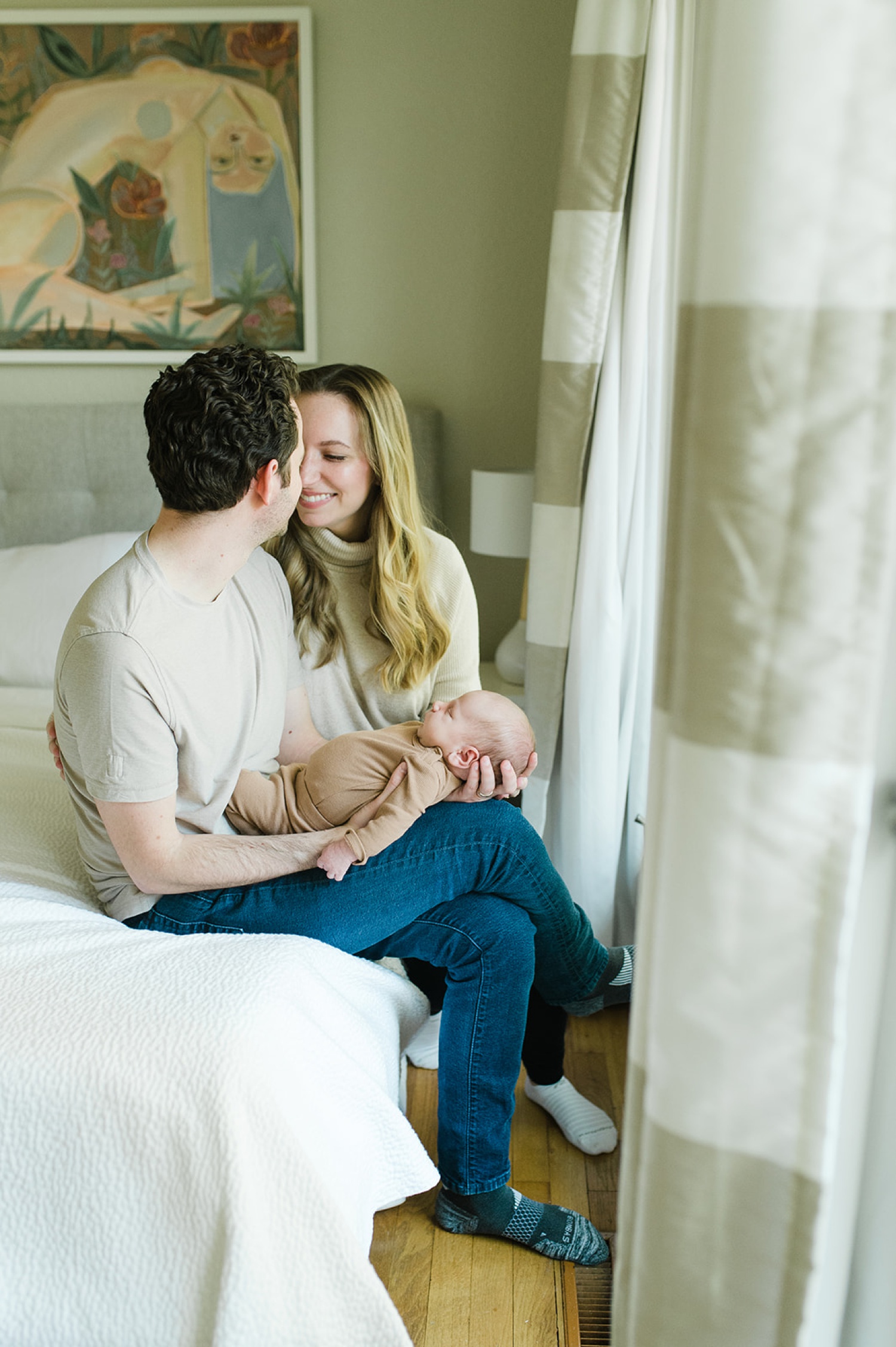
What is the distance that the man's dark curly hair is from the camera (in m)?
1.31

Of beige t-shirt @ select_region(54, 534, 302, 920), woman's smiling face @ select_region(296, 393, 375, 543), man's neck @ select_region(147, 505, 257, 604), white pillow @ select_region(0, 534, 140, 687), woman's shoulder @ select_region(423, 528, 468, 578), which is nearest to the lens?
beige t-shirt @ select_region(54, 534, 302, 920)

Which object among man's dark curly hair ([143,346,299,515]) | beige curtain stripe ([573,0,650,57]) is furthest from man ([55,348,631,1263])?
beige curtain stripe ([573,0,650,57])

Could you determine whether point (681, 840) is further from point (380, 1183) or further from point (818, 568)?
point (380, 1183)

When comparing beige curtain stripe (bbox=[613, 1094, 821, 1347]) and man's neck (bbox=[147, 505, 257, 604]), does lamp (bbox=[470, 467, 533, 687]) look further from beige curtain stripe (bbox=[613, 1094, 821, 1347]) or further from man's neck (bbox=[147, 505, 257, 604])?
beige curtain stripe (bbox=[613, 1094, 821, 1347])

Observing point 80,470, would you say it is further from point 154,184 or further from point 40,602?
point 154,184

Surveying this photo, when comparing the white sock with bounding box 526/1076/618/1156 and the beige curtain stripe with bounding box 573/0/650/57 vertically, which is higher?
the beige curtain stripe with bounding box 573/0/650/57

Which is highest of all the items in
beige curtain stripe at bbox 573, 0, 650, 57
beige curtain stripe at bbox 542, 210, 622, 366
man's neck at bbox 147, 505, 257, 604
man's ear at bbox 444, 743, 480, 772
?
beige curtain stripe at bbox 573, 0, 650, 57

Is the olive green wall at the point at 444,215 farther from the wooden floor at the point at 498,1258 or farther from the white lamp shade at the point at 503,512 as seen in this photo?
the wooden floor at the point at 498,1258

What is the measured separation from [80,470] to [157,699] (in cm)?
183

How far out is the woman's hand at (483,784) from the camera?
1553 millimetres

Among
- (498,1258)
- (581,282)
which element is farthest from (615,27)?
(498,1258)

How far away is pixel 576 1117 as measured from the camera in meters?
1.77

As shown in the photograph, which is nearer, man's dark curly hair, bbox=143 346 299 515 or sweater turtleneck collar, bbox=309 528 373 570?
man's dark curly hair, bbox=143 346 299 515

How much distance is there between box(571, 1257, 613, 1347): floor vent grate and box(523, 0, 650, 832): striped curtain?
889mm
